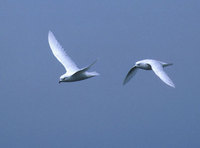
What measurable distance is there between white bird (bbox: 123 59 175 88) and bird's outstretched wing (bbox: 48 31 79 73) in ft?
3.60

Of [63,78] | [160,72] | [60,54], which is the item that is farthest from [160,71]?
[60,54]

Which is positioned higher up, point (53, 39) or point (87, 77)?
point (53, 39)

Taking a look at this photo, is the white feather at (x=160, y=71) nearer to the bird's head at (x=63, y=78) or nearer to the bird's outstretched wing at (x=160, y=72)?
the bird's outstretched wing at (x=160, y=72)

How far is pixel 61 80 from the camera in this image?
6410 millimetres

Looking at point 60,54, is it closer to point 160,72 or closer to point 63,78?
point 63,78

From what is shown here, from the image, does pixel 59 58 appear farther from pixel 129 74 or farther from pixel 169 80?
pixel 169 80

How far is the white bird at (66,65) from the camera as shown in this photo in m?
6.26

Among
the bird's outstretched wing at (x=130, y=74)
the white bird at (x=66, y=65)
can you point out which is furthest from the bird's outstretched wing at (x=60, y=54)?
the bird's outstretched wing at (x=130, y=74)

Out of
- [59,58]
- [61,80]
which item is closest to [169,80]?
[61,80]

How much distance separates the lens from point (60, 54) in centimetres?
725

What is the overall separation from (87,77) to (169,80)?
1.51m

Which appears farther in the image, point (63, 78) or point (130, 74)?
point (130, 74)

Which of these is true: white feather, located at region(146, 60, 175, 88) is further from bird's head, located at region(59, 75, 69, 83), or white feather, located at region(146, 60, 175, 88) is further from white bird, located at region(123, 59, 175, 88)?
bird's head, located at region(59, 75, 69, 83)

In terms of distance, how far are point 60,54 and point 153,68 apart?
6.74ft
